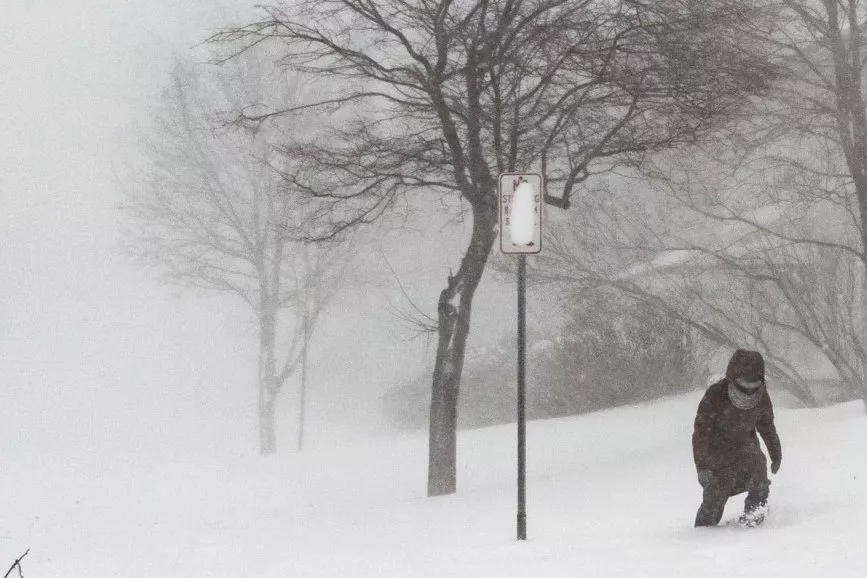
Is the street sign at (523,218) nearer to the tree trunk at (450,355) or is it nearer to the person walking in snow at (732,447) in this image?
the person walking in snow at (732,447)

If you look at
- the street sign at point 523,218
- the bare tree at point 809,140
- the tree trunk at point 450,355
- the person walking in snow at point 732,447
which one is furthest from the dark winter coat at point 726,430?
the tree trunk at point 450,355

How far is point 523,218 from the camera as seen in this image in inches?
271

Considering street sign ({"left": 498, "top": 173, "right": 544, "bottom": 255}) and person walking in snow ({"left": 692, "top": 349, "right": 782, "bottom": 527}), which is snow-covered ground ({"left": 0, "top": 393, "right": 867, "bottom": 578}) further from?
street sign ({"left": 498, "top": 173, "right": 544, "bottom": 255})

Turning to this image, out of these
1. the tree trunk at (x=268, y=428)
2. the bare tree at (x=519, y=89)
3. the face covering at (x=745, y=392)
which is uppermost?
the bare tree at (x=519, y=89)

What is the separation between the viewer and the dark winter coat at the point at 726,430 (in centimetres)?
645

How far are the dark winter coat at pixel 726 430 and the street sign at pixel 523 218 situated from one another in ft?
5.02

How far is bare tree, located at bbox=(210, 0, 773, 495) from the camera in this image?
10.3 meters

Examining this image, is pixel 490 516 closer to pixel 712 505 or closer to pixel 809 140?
pixel 712 505

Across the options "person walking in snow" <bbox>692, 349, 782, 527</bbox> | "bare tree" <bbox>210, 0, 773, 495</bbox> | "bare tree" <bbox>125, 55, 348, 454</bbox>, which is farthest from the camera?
"bare tree" <bbox>125, 55, 348, 454</bbox>

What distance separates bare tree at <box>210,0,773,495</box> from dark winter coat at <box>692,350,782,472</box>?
14.5 ft

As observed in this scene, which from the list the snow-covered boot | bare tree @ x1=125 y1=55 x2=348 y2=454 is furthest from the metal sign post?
bare tree @ x1=125 y1=55 x2=348 y2=454

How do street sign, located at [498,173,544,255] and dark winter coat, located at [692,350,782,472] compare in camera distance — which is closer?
dark winter coat, located at [692,350,782,472]

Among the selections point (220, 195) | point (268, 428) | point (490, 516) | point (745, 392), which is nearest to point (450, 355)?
point (490, 516)

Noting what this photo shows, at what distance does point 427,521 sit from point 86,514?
740cm
